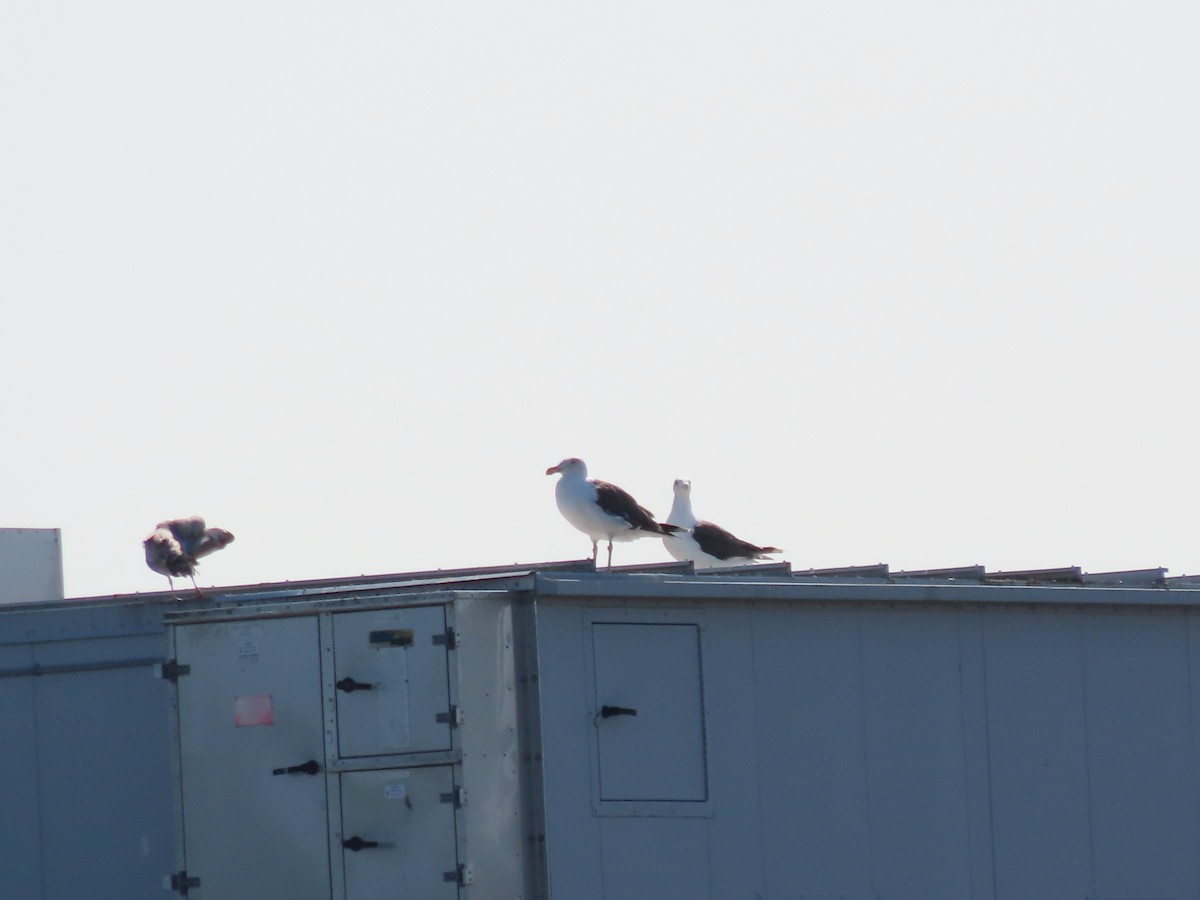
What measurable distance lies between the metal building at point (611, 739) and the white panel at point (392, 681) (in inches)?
0.6

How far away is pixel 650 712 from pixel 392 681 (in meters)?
1.46

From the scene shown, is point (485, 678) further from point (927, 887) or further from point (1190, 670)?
point (1190, 670)

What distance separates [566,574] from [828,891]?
95.2 inches

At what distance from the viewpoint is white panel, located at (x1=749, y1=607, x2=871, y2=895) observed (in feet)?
33.6

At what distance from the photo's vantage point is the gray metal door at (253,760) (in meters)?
9.46

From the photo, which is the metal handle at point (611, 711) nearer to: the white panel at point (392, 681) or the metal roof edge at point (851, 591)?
the metal roof edge at point (851, 591)

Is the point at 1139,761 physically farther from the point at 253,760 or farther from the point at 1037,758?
the point at 253,760

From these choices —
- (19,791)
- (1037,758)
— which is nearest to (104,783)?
(19,791)

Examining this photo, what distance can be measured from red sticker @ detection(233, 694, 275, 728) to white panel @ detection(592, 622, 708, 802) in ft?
5.70

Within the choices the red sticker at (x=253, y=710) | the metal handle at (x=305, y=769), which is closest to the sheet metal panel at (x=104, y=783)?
the red sticker at (x=253, y=710)

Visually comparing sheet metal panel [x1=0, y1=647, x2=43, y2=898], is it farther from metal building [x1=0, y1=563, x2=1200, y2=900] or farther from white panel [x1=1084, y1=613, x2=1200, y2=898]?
white panel [x1=1084, y1=613, x2=1200, y2=898]

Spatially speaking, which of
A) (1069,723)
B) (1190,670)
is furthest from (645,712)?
(1190,670)

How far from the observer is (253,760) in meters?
9.62

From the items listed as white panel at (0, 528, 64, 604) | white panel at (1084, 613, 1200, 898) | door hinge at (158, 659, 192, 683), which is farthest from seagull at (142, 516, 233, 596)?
white panel at (1084, 613, 1200, 898)
